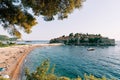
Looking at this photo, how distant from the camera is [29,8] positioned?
11.4m

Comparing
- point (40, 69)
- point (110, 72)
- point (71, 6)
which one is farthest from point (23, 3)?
point (110, 72)

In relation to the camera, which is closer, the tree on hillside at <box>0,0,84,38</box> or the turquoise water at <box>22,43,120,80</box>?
the tree on hillside at <box>0,0,84,38</box>

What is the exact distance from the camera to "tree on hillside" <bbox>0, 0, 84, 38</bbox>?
10938mm

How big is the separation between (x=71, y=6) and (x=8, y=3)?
145 inches

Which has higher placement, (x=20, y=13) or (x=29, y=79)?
(x=20, y=13)

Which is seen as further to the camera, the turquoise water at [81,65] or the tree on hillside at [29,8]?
the turquoise water at [81,65]

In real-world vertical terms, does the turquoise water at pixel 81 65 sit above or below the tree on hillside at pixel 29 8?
below

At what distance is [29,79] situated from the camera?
85.5 feet

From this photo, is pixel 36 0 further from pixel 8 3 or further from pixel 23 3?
pixel 8 3

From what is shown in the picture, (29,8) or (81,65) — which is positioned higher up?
(29,8)

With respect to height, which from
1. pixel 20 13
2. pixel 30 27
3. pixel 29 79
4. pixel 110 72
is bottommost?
pixel 110 72

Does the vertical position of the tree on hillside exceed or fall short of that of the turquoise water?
it exceeds it

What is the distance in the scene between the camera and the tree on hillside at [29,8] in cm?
1094

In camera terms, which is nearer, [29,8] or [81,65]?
[29,8]
